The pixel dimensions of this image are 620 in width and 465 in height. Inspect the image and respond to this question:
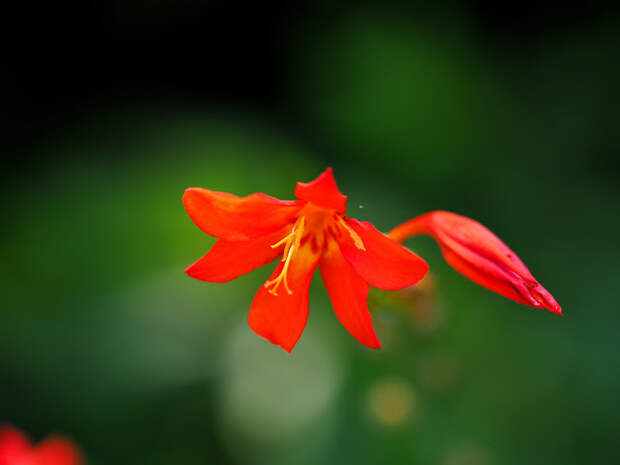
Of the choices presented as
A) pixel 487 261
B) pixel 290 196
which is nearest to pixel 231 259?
pixel 487 261

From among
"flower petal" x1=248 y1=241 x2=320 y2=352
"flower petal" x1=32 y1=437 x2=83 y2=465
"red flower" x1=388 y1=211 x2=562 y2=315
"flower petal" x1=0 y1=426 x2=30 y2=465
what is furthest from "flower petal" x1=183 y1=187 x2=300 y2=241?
"flower petal" x1=32 y1=437 x2=83 y2=465

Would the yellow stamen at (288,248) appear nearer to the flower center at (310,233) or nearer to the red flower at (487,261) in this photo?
the flower center at (310,233)

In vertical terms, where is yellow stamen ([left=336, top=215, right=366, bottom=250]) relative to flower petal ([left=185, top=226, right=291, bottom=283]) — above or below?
above

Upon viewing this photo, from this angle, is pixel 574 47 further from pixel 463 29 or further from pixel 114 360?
pixel 114 360

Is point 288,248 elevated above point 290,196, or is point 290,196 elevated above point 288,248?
point 288,248

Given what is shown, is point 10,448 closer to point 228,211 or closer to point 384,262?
point 228,211

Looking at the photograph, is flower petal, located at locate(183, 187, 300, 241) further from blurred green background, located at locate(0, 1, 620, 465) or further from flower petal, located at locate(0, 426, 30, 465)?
flower petal, located at locate(0, 426, 30, 465)
